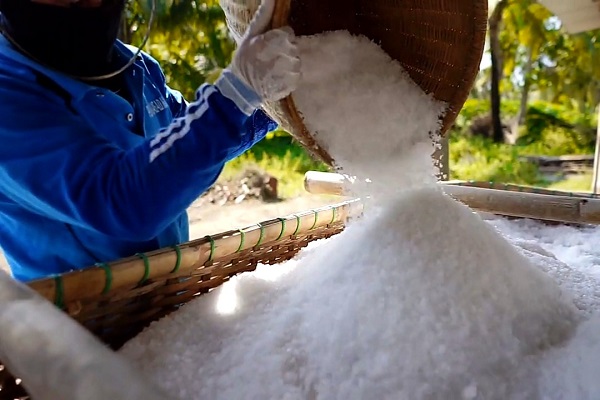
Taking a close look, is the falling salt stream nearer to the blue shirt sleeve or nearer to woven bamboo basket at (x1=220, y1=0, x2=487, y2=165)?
woven bamboo basket at (x1=220, y1=0, x2=487, y2=165)

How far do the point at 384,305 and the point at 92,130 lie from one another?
418 mm

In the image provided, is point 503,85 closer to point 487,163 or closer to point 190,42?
point 487,163

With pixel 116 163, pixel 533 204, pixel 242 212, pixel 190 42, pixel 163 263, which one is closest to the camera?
pixel 116 163

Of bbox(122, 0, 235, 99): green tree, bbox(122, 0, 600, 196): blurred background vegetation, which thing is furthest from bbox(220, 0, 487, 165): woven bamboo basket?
bbox(122, 0, 235, 99): green tree

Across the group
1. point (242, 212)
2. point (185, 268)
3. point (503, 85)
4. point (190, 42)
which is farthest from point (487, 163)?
point (185, 268)

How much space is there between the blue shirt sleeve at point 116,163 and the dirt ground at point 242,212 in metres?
1.63

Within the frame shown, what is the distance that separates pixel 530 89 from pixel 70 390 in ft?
17.9

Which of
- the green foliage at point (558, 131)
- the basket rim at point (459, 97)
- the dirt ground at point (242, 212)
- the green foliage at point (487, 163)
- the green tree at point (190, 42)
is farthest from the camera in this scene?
the green foliage at point (558, 131)

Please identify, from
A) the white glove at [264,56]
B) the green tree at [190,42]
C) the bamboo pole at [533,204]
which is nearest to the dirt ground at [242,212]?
the green tree at [190,42]

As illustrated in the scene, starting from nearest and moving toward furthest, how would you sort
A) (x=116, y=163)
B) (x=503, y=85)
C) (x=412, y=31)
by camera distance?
(x=116, y=163) < (x=412, y=31) < (x=503, y=85)

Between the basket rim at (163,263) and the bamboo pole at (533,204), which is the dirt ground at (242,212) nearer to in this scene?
the bamboo pole at (533,204)

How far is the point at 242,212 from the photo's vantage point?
8.68 ft

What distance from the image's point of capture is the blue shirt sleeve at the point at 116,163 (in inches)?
24.1

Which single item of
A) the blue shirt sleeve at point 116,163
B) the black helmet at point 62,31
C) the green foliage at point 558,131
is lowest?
the green foliage at point 558,131
